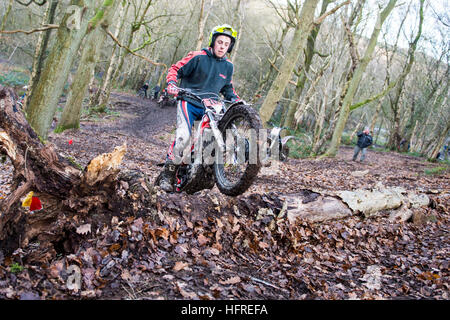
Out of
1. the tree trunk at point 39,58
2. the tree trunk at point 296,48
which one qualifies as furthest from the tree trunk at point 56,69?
the tree trunk at point 296,48

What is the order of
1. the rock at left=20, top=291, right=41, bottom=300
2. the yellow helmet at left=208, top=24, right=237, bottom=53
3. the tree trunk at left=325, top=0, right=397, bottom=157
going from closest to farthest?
the rock at left=20, top=291, right=41, bottom=300 → the yellow helmet at left=208, top=24, right=237, bottom=53 → the tree trunk at left=325, top=0, right=397, bottom=157

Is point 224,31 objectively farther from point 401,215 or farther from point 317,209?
point 401,215

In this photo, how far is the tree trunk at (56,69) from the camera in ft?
27.1

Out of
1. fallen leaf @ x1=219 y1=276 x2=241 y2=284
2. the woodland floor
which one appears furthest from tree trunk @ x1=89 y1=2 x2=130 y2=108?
fallen leaf @ x1=219 y1=276 x2=241 y2=284

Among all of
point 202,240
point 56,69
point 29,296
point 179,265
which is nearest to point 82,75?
→ point 56,69

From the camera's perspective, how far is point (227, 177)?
14.8 ft

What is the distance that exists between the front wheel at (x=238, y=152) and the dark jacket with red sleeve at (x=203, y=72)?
0.91 meters

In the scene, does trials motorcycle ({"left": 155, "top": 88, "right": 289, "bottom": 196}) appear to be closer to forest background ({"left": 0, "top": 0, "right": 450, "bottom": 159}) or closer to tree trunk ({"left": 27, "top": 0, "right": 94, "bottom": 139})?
forest background ({"left": 0, "top": 0, "right": 450, "bottom": 159})

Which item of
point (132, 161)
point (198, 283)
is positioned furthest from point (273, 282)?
point (132, 161)

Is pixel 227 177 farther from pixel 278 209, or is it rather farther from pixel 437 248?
pixel 437 248

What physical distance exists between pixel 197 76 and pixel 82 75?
1038 cm

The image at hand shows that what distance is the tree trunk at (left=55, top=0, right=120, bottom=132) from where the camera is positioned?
12883 millimetres

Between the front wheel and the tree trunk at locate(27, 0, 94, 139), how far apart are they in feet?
20.6

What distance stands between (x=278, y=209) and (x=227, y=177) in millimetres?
939
